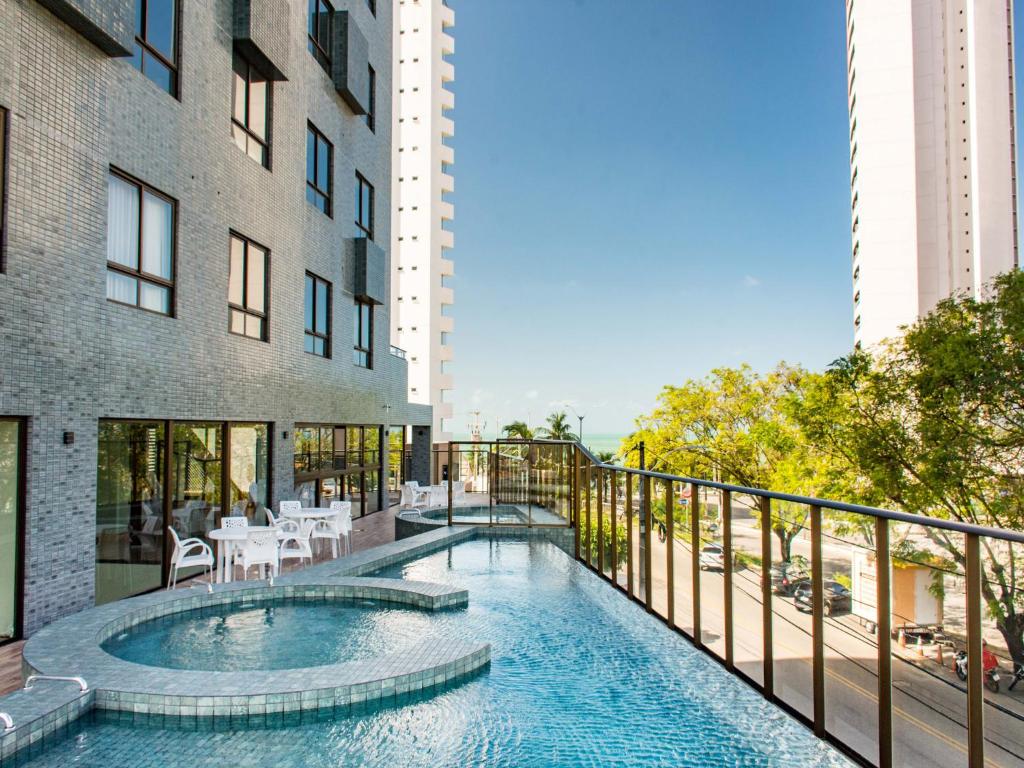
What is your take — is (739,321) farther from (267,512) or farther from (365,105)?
(267,512)

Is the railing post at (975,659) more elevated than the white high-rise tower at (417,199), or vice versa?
the white high-rise tower at (417,199)

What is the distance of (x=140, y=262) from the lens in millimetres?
8383

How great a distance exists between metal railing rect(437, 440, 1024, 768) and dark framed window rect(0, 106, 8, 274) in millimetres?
6427

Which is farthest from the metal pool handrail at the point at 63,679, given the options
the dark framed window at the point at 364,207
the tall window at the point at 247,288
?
the dark framed window at the point at 364,207

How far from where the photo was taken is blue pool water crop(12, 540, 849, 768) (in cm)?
387

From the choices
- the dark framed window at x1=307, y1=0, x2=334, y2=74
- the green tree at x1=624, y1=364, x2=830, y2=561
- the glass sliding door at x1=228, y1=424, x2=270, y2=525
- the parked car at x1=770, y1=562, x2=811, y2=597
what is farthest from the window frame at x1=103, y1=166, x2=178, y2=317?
the green tree at x1=624, y1=364, x2=830, y2=561

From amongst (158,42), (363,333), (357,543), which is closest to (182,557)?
(357,543)

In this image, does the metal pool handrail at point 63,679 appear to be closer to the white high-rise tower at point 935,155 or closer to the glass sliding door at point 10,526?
the glass sliding door at point 10,526

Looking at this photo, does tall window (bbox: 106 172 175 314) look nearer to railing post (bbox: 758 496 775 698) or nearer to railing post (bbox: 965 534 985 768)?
railing post (bbox: 758 496 775 698)

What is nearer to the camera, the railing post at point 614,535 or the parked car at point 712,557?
the parked car at point 712,557

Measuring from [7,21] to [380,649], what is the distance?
676 cm

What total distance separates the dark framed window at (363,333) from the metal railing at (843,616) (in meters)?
12.3

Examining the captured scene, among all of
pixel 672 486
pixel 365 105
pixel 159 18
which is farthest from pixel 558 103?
pixel 672 486

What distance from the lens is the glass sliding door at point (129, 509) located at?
306 inches
